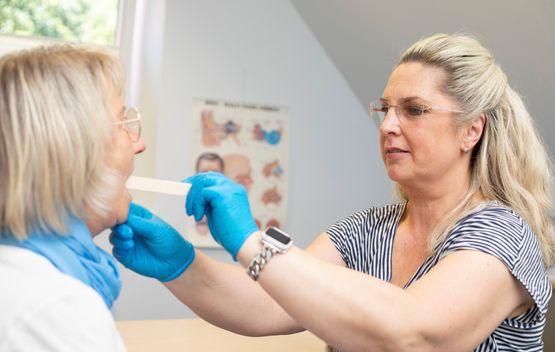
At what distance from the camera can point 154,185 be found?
1295 millimetres

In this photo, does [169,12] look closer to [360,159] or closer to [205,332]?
[360,159]

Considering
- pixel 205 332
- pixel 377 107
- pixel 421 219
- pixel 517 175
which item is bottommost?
pixel 205 332

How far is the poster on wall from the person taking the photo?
2830mm

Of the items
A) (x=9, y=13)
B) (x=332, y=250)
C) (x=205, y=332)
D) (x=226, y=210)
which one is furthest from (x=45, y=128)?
(x=9, y=13)

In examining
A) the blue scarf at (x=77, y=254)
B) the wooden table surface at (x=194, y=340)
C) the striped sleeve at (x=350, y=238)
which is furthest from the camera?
the wooden table surface at (x=194, y=340)

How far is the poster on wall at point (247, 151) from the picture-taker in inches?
111

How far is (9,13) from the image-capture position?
111 inches

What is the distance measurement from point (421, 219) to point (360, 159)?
1.68m

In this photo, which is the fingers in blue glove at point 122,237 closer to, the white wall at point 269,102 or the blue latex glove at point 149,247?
the blue latex glove at point 149,247

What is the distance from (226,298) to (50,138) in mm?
668

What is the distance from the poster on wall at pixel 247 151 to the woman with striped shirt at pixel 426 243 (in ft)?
4.26

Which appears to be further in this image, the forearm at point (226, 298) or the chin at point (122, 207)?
the forearm at point (226, 298)

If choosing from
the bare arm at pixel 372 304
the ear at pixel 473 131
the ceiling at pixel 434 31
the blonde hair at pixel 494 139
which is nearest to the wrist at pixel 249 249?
the bare arm at pixel 372 304

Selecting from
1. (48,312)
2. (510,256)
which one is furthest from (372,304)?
(48,312)
